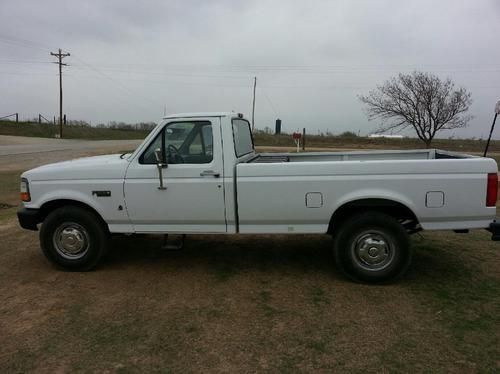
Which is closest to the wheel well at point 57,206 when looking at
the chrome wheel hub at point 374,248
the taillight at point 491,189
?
the chrome wheel hub at point 374,248

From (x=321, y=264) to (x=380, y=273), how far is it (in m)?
0.94

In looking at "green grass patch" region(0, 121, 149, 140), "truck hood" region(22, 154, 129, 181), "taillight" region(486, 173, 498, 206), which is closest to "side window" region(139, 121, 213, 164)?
"truck hood" region(22, 154, 129, 181)

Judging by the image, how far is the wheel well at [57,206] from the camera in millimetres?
5305

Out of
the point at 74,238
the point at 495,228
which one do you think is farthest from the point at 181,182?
the point at 495,228

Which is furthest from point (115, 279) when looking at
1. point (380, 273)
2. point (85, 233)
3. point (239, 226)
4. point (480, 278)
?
point (480, 278)

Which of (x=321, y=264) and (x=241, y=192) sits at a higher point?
(x=241, y=192)

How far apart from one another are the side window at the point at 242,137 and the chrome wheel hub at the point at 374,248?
5.44 feet

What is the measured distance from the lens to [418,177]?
15.2ft

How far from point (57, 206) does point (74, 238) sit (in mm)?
467

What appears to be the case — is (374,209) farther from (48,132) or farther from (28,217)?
(48,132)

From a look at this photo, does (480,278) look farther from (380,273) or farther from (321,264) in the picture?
(321,264)

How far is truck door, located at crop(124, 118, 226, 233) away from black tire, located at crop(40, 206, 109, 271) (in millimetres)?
469

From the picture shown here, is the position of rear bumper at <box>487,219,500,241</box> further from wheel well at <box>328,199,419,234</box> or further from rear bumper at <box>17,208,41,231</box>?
rear bumper at <box>17,208,41,231</box>

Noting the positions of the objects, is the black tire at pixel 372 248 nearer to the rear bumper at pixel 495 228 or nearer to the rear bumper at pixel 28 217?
the rear bumper at pixel 495 228
